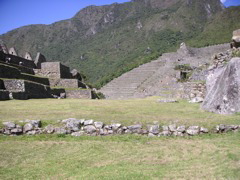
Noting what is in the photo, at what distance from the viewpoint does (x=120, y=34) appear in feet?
294

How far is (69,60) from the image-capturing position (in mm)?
76000

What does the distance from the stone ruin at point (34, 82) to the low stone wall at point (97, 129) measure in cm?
515

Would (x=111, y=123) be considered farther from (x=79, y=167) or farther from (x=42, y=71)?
(x=42, y=71)

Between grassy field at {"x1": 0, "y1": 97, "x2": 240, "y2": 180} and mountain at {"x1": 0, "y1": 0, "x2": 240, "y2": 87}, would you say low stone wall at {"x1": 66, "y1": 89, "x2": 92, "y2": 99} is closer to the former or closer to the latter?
grassy field at {"x1": 0, "y1": 97, "x2": 240, "y2": 180}

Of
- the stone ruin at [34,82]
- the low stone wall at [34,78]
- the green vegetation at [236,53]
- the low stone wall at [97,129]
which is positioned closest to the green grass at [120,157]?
the low stone wall at [97,129]

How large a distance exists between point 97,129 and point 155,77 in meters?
24.0

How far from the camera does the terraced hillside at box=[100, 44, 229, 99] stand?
25.4m

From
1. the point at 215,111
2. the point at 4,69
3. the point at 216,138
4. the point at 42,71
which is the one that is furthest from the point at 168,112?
the point at 42,71

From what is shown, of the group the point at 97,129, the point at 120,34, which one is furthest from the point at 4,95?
the point at 120,34

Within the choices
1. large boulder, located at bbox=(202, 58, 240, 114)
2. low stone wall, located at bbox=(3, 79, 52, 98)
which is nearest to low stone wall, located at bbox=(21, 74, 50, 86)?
low stone wall, located at bbox=(3, 79, 52, 98)

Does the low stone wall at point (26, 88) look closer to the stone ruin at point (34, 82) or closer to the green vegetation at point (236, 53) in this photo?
the stone ruin at point (34, 82)

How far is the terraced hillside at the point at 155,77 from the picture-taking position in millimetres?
25375

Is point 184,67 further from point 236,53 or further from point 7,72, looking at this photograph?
point 7,72

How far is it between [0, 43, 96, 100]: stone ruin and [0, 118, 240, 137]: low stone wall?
16.9 ft
